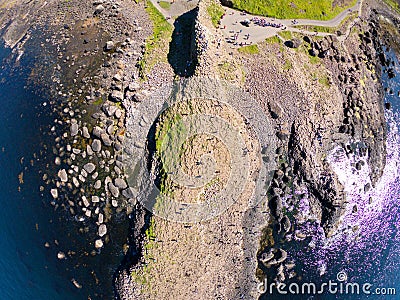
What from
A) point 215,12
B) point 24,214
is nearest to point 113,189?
point 24,214

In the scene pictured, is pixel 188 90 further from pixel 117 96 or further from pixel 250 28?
pixel 250 28

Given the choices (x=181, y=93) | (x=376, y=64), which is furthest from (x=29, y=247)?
(x=376, y=64)

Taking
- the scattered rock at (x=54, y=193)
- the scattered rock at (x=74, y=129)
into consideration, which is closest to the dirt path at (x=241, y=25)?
the scattered rock at (x=74, y=129)

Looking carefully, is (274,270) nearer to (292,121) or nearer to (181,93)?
(292,121)

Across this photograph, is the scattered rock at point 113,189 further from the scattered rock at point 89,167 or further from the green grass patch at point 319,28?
the green grass patch at point 319,28

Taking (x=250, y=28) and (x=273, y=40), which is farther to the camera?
(x=250, y=28)
